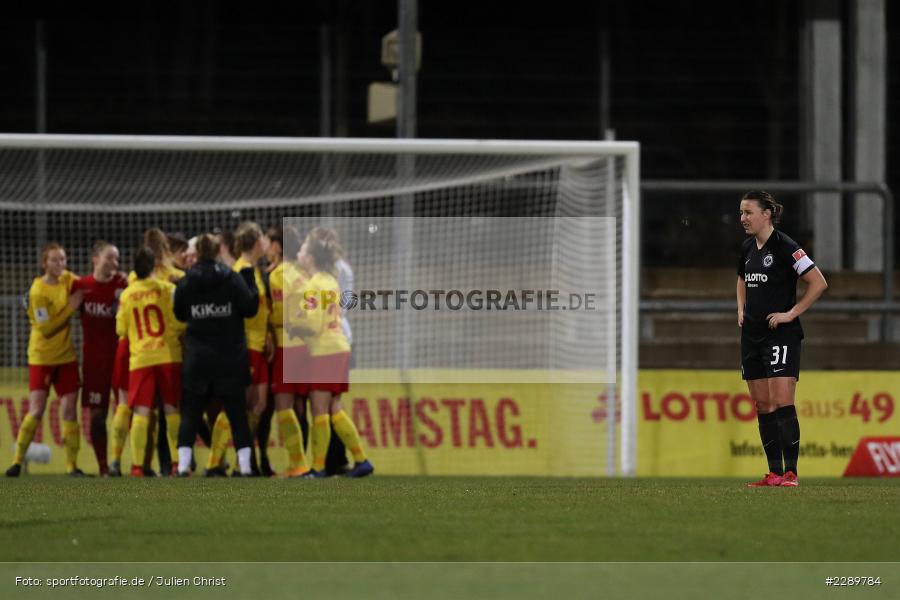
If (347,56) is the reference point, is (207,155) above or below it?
below

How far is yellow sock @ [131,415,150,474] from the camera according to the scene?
11.6 meters

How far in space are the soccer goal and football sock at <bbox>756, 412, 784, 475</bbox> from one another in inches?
120

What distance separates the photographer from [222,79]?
18969mm

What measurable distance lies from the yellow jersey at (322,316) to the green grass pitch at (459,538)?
187 cm

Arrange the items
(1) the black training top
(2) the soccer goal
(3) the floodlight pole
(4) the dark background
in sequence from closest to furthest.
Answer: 1. (1) the black training top
2. (2) the soccer goal
3. (3) the floodlight pole
4. (4) the dark background

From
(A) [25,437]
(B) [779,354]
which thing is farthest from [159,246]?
(B) [779,354]

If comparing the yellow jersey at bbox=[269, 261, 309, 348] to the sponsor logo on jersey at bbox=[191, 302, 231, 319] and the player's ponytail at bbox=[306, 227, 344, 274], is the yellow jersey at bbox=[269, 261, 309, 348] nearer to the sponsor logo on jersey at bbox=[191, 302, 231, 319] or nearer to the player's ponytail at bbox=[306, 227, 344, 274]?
Answer: the player's ponytail at bbox=[306, 227, 344, 274]

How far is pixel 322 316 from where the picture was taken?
36.6 ft

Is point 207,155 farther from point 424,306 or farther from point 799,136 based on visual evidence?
point 799,136

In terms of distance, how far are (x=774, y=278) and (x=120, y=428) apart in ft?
17.6

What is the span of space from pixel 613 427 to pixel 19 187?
5584 mm

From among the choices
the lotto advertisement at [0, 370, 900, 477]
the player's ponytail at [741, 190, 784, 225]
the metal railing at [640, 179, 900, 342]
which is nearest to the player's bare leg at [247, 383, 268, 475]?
the lotto advertisement at [0, 370, 900, 477]

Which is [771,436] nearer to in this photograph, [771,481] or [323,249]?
[771,481]

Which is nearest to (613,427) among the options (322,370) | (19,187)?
(322,370)
